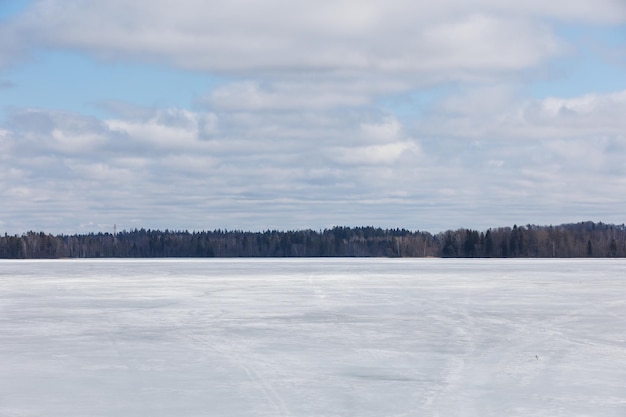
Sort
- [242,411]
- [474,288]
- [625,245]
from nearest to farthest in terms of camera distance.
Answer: [242,411] < [474,288] < [625,245]

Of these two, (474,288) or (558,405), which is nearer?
(558,405)

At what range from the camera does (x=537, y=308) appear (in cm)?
2194

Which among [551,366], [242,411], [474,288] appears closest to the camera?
[242,411]

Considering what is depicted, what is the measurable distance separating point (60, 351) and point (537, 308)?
1250 cm

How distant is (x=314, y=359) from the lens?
12914 millimetres

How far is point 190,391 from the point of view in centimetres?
1027

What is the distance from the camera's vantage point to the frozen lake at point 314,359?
9492 millimetres

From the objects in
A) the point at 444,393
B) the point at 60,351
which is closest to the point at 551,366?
the point at 444,393

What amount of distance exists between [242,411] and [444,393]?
2.41 meters

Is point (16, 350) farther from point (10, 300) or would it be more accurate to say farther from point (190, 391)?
point (10, 300)

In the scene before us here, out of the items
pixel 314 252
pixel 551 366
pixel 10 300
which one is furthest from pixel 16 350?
pixel 314 252

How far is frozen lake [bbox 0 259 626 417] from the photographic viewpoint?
31.1 ft

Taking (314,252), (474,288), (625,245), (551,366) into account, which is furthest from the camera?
(314,252)

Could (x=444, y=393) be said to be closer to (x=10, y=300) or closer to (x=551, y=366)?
(x=551, y=366)
